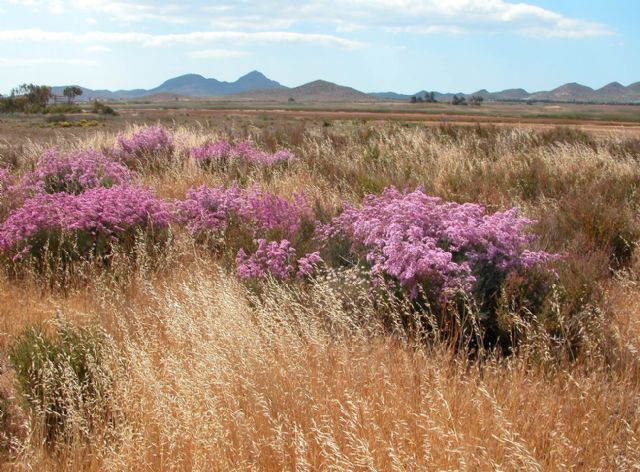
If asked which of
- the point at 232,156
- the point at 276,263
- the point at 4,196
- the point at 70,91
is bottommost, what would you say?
the point at 276,263

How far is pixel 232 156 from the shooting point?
12500 millimetres

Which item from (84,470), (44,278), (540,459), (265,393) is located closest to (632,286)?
(540,459)

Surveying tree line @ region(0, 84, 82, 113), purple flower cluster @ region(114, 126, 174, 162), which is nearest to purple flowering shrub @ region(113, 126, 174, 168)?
purple flower cluster @ region(114, 126, 174, 162)

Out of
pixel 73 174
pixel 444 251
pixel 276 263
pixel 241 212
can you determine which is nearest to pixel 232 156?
pixel 73 174

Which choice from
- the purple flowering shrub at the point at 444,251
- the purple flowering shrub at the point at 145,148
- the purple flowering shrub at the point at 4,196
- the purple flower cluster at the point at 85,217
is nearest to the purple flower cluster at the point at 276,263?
the purple flowering shrub at the point at 444,251

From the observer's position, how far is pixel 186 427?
10.5ft

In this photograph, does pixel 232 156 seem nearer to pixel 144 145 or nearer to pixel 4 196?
pixel 144 145

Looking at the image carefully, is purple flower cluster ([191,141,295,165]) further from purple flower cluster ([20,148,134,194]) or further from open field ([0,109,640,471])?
open field ([0,109,640,471])

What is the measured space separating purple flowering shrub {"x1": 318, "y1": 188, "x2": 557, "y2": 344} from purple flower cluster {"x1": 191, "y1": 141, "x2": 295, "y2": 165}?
7101 millimetres

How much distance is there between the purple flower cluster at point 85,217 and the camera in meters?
6.89

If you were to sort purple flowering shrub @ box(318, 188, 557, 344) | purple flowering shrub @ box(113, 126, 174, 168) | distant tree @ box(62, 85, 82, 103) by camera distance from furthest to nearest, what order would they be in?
distant tree @ box(62, 85, 82, 103) → purple flowering shrub @ box(113, 126, 174, 168) → purple flowering shrub @ box(318, 188, 557, 344)

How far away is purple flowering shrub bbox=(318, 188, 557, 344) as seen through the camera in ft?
15.6

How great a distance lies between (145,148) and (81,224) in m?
7.43

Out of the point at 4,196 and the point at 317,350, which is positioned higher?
the point at 4,196
